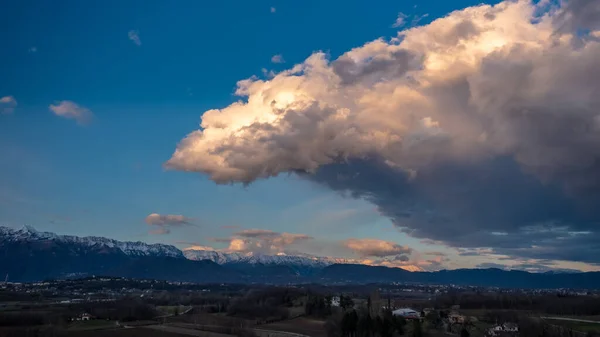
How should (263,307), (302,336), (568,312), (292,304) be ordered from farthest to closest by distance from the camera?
(292,304), (263,307), (568,312), (302,336)

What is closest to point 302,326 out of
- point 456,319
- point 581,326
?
point 456,319

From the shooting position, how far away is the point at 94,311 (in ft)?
556

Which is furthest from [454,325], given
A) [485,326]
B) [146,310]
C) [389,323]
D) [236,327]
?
[146,310]

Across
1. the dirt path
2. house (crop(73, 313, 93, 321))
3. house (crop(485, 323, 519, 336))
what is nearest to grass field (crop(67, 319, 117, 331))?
house (crop(73, 313, 93, 321))

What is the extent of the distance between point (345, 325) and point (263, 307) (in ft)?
262

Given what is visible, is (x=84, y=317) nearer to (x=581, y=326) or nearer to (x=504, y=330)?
(x=504, y=330)

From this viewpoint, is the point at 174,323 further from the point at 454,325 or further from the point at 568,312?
the point at 568,312

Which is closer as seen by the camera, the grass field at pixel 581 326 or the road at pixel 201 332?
the grass field at pixel 581 326

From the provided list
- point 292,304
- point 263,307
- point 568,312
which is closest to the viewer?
point 568,312

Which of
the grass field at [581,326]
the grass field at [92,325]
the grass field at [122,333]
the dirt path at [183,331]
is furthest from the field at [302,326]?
the grass field at [581,326]

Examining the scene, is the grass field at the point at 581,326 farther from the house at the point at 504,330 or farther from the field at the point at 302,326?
the field at the point at 302,326

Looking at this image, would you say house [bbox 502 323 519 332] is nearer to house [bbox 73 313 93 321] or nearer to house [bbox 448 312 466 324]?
house [bbox 448 312 466 324]

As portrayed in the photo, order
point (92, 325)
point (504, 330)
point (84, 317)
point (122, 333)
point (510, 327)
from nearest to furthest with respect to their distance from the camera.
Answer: point (504, 330) → point (510, 327) → point (122, 333) → point (92, 325) → point (84, 317)

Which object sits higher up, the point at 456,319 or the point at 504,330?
the point at 456,319
